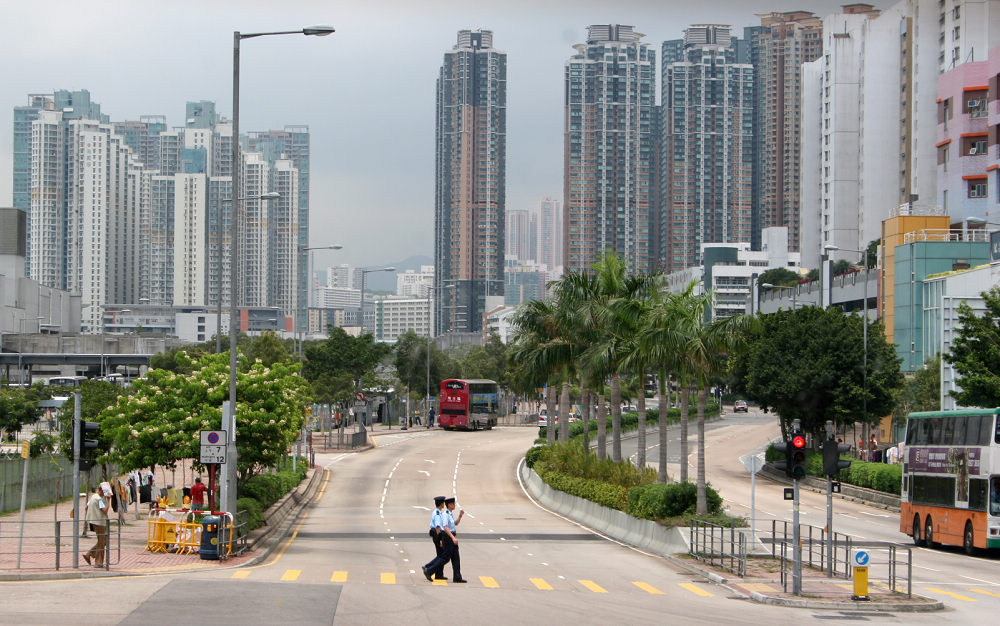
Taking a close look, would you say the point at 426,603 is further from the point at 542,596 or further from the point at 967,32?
the point at 967,32

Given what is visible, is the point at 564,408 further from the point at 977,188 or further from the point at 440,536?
the point at 977,188

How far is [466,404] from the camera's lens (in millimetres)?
84812

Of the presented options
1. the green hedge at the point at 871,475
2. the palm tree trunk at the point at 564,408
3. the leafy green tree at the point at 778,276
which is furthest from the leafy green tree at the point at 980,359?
the leafy green tree at the point at 778,276

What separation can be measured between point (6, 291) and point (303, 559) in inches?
4403

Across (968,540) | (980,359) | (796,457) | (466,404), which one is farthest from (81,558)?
(466,404)

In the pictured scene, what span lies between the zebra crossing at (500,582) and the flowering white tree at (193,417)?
6.05 meters

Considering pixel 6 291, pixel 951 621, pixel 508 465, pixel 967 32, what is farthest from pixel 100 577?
pixel 6 291

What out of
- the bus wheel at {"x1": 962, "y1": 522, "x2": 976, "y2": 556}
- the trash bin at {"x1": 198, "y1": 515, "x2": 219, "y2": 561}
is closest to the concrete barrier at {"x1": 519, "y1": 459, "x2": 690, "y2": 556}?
the bus wheel at {"x1": 962, "y1": 522, "x2": 976, "y2": 556}

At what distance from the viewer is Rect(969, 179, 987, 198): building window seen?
77750 millimetres

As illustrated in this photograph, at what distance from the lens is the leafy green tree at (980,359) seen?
35.6 m

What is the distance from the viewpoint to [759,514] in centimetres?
4247

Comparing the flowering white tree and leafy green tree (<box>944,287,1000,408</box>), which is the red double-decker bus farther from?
the flowering white tree

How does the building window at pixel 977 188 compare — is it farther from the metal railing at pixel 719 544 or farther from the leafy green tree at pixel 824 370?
the metal railing at pixel 719 544

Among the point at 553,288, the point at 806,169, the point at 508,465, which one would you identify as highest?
the point at 806,169
